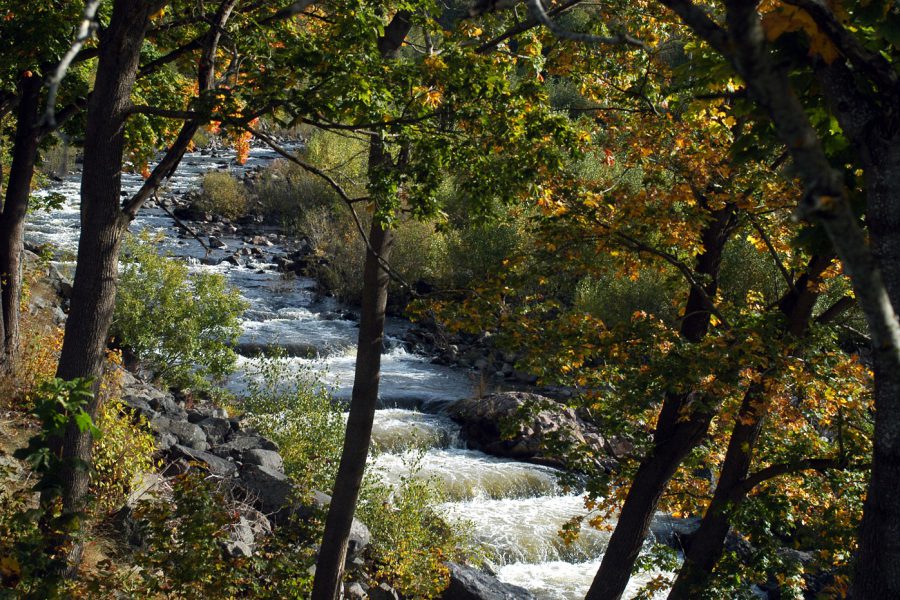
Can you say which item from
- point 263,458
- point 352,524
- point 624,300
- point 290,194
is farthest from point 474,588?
point 290,194

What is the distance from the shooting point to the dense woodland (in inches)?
155

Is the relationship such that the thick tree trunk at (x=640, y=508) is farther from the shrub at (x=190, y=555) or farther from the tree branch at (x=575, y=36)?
the tree branch at (x=575, y=36)

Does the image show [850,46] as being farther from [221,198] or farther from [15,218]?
[221,198]

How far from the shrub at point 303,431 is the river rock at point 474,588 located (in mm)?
2112

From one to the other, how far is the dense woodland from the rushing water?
191 cm

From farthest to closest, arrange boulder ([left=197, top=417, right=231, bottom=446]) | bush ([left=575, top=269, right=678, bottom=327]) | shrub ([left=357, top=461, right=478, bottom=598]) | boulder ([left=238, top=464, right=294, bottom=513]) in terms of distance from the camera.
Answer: bush ([left=575, top=269, right=678, bottom=327]) → boulder ([left=197, top=417, right=231, bottom=446]) → boulder ([left=238, top=464, right=294, bottom=513]) → shrub ([left=357, top=461, right=478, bottom=598])

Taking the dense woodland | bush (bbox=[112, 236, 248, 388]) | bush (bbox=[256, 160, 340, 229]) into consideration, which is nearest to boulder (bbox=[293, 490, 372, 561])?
the dense woodland

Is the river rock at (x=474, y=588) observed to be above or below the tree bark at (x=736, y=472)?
below

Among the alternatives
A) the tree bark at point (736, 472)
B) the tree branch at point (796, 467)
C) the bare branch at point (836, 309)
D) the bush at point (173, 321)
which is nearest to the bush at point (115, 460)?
the bush at point (173, 321)

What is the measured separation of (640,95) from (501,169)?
243 cm

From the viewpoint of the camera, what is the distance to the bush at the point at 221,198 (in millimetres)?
33344

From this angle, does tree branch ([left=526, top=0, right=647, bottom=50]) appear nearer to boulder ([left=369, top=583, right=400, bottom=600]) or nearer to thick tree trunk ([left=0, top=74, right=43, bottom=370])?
boulder ([left=369, top=583, right=400, bottom=600])

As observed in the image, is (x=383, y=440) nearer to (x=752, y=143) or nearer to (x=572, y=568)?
(x=572, y=568)

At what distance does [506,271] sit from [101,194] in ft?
12.4
